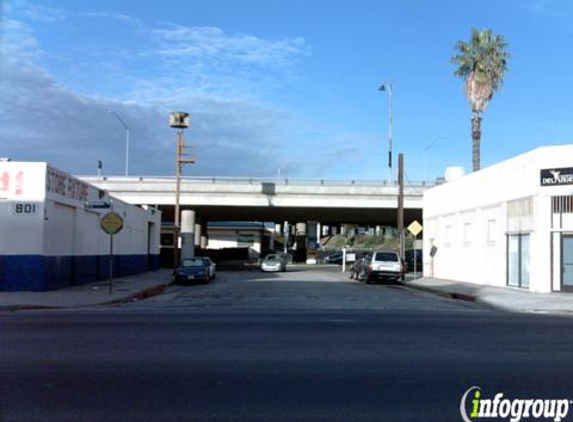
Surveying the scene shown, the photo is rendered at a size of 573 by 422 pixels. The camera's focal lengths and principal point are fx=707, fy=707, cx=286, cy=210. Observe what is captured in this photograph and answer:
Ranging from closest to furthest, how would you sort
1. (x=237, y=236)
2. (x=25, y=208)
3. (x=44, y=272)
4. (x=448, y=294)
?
(x=25, y=208), (x=44, y=272), (x=448, y=294), (x=237, y=236)

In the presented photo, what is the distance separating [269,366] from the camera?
10.1 metres

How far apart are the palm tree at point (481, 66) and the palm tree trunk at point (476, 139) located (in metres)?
0.34

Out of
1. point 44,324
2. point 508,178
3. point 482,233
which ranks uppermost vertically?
point 508,178

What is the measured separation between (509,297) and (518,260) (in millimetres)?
5098

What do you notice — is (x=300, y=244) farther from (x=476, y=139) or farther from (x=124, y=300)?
(x=124, y=300)

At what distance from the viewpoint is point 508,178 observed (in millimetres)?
32531

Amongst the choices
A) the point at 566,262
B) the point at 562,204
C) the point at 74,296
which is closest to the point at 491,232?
the point at 562,204

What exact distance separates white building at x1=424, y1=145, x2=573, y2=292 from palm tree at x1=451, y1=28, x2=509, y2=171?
9.10 m

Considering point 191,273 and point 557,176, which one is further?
point 191,273

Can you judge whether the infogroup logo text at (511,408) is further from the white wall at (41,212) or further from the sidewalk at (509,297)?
the white wall at (41,212)

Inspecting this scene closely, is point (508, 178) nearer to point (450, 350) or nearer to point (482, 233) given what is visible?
point (482, 233)

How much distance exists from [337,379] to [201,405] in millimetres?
2159

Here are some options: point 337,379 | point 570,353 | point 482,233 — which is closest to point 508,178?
point 482,233

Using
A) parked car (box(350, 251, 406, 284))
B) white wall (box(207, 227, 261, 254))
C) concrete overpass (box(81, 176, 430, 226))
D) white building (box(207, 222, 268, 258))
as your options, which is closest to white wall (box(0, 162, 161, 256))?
parked car (box(350, 251, 406, 284))
